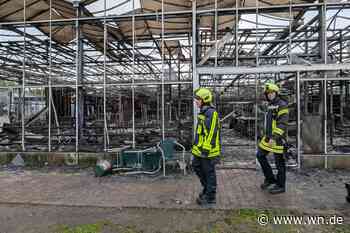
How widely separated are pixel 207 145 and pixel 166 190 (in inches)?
60.7

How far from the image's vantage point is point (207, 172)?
12.9ft

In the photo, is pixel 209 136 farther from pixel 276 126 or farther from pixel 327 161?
pixel 327 161

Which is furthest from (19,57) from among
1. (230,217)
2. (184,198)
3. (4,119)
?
(230,217)

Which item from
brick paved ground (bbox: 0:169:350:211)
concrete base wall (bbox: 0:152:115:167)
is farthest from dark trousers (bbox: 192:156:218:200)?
concrete base wall (bbox: 0:152:115:167)

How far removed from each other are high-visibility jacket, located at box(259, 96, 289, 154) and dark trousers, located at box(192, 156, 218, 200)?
112 centimetres

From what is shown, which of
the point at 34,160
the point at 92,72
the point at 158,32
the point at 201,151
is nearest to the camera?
the point at 201,151

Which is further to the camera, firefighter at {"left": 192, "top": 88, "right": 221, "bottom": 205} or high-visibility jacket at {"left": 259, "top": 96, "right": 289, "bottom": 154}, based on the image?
high-visibility jacket at {"left": 259, "top": 96, "right": 289, "bottom": 154}

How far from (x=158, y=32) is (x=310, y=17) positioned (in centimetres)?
497

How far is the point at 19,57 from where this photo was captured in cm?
1250

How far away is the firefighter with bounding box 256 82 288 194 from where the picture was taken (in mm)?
4293

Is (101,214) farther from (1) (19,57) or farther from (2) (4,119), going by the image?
(1) (19,57)

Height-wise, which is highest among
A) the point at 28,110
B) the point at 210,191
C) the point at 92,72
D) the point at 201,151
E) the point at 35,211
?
the point at 92,72

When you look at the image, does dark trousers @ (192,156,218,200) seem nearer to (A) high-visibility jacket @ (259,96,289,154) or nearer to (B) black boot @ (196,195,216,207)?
(B) black boot @ (196,195,216,207)

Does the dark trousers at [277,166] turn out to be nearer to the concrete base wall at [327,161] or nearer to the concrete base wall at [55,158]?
the concrete base wall at [327,161]
